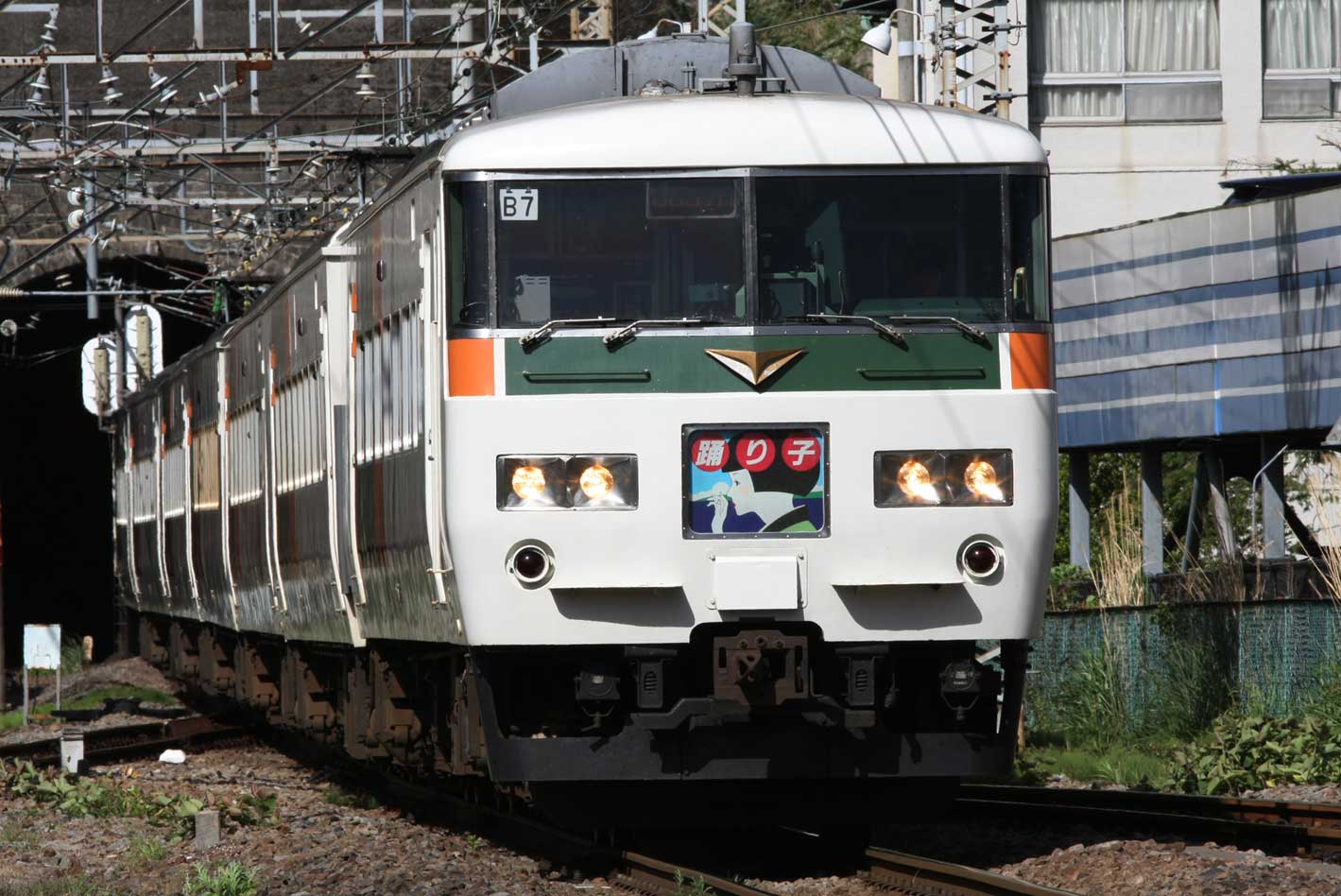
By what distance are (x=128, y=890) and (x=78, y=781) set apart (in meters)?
5.31

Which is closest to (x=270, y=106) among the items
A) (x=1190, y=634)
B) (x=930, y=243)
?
(x=1190, y=634)

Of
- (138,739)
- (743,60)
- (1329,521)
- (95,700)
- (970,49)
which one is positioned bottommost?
(95,700)

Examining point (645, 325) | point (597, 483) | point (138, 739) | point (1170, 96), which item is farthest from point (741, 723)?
point (1170, 96)

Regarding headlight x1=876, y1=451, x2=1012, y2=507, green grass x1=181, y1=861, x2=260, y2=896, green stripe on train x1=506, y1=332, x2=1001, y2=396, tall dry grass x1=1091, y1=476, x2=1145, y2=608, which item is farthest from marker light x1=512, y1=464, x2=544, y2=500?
tall dry grass x1=1091, y1=476, x2=1145, y2=608

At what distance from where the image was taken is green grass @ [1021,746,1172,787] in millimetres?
13391

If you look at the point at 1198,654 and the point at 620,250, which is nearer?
the point at 620,250

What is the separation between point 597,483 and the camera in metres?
8.32

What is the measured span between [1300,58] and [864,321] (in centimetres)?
1909

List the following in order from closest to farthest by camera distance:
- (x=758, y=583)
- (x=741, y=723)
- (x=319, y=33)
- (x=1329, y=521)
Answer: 1. (x=758, y=583)
2. (x=741, y=723)
3. (x=319, y=33)
4. (x=1329, y=521)

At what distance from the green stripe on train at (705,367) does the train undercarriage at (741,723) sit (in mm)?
933

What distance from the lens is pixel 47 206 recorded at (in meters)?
34.1

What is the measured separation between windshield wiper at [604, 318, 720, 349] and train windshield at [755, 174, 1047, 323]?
352 mm

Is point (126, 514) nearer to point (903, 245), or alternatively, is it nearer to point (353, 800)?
point (353, 800)

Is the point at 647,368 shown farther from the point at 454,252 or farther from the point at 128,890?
the point at 128,890
